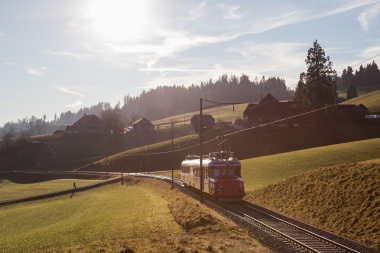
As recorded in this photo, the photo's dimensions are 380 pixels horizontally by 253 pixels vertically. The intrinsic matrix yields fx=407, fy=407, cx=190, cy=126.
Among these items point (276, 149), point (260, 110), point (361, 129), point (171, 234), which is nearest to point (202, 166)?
point (171, 234)

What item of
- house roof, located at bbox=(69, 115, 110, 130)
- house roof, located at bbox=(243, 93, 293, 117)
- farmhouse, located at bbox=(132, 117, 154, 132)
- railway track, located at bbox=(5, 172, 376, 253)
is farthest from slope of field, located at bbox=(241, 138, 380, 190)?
house roof, located at bbox=(69, 115, 110, 130)

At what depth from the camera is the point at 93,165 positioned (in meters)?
115

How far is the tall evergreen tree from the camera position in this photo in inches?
3666

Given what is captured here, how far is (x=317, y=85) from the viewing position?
9306 centimetres

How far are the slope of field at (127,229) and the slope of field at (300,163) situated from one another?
11372mm

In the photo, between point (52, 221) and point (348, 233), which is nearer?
point (348, 233)

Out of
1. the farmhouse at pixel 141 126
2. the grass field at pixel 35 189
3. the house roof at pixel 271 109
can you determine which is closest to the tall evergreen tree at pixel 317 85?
the house roof at pixel 271 109

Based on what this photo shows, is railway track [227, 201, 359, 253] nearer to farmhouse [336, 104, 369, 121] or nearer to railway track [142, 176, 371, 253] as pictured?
railway track [142, 176, 371, 253]

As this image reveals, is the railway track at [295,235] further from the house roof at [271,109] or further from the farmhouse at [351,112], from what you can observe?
the farmhouse at [351,112]

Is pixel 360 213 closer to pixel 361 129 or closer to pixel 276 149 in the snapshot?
pixel 276 149

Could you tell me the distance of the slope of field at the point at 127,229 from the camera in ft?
69.2

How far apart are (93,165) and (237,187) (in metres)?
84.5

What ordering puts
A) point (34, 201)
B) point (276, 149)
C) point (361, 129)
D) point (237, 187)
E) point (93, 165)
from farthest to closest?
point (93, 165) < point (361, 129) < point (276, 149) < point (34, 201) < point (237, 187)

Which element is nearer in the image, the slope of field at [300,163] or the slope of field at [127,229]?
the slope of field at [127,229]
